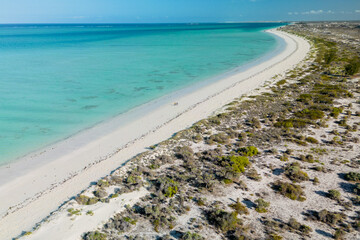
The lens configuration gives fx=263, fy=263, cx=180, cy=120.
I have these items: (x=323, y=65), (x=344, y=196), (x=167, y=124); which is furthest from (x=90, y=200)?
(x=323, y=65)

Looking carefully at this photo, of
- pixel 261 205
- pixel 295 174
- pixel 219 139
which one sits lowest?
pixel 261 205

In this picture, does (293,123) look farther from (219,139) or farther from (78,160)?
(78,160)

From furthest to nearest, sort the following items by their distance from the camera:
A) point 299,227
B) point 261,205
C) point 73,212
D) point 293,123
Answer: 1. point 293,123
2. point 261,205
3. point 73,212
4. point 299,227

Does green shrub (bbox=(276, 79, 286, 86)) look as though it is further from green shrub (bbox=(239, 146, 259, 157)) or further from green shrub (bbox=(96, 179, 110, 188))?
green shrub (bbox=(96, 179, 110, 188))

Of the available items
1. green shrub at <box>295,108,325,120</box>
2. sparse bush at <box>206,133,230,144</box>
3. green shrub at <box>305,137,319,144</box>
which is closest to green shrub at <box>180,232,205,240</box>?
sparse bush at <box>206,133,230,144</box>

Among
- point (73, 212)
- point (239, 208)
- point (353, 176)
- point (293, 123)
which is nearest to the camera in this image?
point (73, 212)

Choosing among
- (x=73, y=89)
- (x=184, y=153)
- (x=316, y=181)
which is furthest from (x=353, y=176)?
(x=73, y=89)

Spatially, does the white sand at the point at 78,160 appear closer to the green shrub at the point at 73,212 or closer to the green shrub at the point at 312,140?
the green shrub at the point at 73,212

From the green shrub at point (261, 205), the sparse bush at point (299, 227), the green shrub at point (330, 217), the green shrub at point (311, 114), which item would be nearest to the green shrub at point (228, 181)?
the green shrub at point (261, 205)

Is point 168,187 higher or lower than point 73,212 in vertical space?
higher
